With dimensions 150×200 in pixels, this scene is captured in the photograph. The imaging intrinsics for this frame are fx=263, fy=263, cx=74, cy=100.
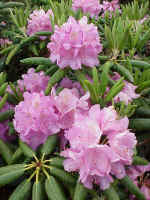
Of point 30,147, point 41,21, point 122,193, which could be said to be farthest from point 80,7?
point 122,193

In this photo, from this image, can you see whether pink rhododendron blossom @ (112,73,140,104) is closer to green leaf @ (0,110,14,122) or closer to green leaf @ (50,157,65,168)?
green leaf @ (50,157,65,168)

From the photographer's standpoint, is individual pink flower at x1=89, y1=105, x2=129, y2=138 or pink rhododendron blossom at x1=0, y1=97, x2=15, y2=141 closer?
individual pink flower at x1=89, y1=105, x2=129, y2=138

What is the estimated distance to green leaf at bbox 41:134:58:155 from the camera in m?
1.08

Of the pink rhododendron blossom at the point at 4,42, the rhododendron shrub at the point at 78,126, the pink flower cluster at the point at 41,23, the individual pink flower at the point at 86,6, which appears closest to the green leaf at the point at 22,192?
the rhododendron shrub at the point at 78,126

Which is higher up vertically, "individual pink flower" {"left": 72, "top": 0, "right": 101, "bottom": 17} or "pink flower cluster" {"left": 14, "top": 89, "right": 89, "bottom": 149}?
"individual pink flower" {"left": 72, "top": 0, "right": 101, "bottom": 17}

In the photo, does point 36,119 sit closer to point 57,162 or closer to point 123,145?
point 57,162

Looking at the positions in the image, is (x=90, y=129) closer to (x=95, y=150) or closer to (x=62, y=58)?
(x=95, y=150)

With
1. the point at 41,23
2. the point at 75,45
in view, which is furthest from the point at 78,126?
the point at 41,23

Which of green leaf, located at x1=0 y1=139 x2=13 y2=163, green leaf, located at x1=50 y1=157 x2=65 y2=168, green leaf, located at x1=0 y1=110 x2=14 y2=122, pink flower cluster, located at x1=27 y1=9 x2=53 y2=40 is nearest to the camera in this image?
green leaf, located at x1=50 y1=157 x2=65 y2=168

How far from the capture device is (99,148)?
0.93 meters

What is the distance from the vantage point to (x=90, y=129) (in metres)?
0.96

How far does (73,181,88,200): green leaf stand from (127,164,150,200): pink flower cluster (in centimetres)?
26

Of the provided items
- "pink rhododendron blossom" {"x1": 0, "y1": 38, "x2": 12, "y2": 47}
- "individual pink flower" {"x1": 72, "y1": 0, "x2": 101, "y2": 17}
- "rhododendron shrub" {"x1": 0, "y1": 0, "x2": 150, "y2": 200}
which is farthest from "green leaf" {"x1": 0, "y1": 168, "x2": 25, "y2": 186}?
"pink rhododendron blossom" {"x1": 0, "y1": 38, "x2": 12, "y2": 47}

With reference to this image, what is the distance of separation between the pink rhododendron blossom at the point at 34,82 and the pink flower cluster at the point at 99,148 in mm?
447
